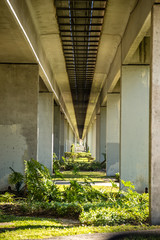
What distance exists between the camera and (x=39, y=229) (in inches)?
200

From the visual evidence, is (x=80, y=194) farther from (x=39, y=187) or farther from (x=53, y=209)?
(x=39, y=187)

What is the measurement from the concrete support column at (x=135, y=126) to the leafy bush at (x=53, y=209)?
13.5ft


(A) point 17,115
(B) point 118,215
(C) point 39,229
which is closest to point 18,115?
(A) point 17,115

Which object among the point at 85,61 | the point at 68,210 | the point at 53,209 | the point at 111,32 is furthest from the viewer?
the point at 85,61

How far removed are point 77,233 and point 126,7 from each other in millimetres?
6037

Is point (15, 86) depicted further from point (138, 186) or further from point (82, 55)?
point (138, 186)

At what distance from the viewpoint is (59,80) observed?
713 inches

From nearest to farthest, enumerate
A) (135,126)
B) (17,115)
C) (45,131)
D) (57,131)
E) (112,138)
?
(17,115) < (135,126) < (45,131) < (112,138) < (57,131)

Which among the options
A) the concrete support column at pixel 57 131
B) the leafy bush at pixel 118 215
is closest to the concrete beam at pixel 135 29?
the leafy bush at pixel 118 215

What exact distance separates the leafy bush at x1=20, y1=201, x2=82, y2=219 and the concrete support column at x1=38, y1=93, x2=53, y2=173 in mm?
9323

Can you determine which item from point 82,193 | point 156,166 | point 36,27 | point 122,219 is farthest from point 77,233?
point 36,27

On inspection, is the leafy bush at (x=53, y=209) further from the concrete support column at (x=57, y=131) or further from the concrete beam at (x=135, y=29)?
the concrete support column at (x=57, y=131)

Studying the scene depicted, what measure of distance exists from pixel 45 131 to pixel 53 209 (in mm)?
9817

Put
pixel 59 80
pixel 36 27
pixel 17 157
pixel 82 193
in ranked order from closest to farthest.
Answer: pixel 82 193 → pixel 36 27 → pixel 17 157 → pixel 59 80
